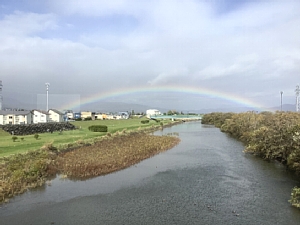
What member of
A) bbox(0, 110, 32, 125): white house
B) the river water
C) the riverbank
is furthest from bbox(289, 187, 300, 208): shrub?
bbox(0, 110, 32, 125): white house

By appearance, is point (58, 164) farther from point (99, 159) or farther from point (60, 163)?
point (99, 159)

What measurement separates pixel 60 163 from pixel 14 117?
38164 millimetres

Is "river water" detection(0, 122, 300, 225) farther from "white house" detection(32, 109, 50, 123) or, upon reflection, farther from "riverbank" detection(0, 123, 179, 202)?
"white house" detection(32, 109, 50, 123)

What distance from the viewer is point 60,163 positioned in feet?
Result: 72.3

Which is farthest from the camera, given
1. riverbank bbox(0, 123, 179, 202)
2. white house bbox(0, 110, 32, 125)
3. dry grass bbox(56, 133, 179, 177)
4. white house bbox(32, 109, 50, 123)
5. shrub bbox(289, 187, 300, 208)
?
white house bbox(32, 109, 50, 123)

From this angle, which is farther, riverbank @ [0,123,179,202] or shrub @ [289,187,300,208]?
riverbank @ [0,123,179,202]

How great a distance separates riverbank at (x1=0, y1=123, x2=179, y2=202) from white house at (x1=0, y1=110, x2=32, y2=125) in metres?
29.1

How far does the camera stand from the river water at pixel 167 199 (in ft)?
41.1

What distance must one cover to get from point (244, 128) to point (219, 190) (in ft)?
95.8

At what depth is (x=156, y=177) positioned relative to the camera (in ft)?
64.8

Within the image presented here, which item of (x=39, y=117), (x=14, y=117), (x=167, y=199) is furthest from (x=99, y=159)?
(x=39, y=117)

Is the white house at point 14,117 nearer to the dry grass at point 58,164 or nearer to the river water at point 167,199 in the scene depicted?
the dry grass at point 58,164

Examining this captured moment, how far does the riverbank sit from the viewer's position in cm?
1672

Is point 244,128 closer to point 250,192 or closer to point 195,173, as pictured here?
point 195,173
